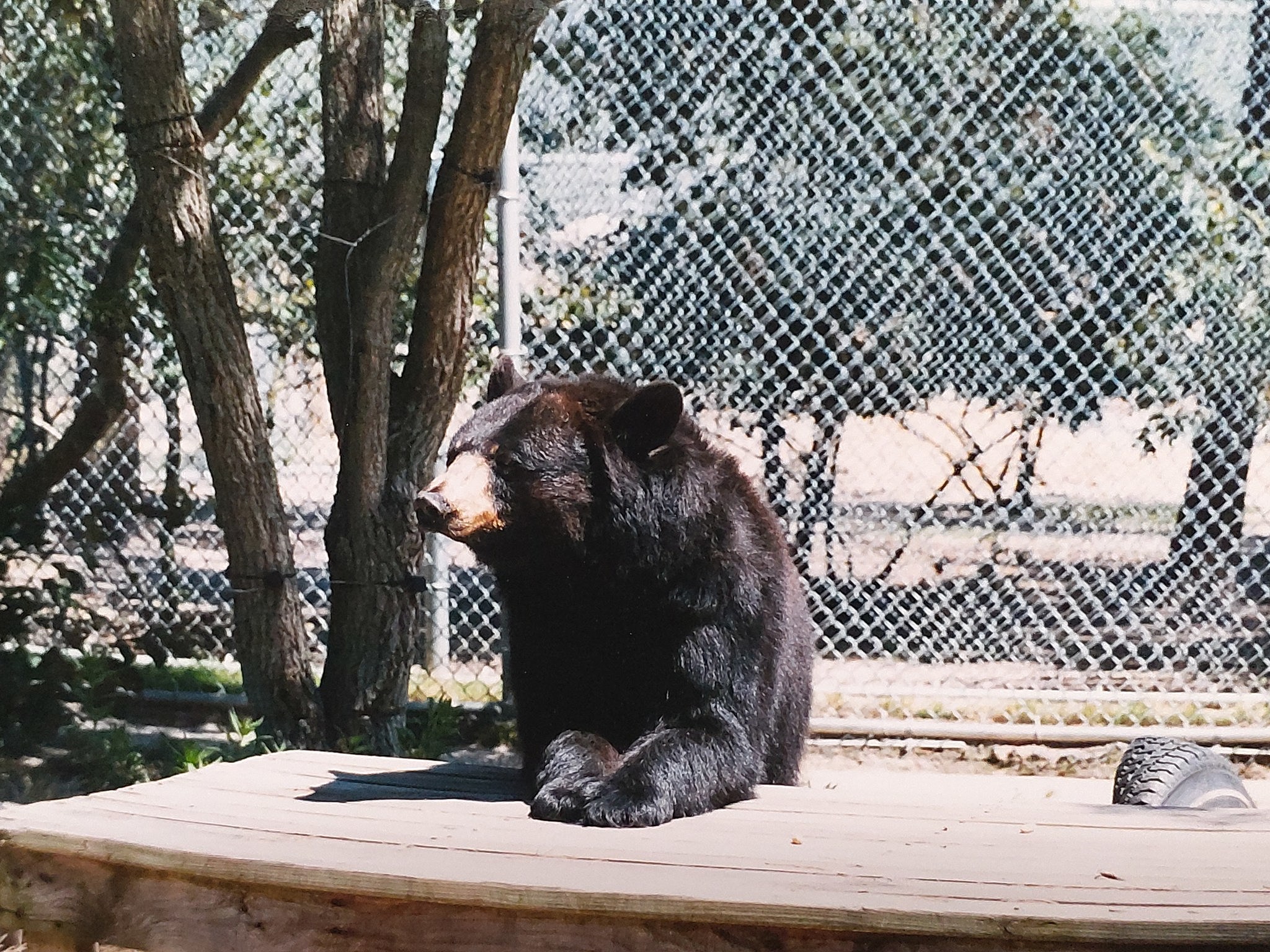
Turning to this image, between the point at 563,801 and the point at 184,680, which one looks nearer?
the point at 563,801

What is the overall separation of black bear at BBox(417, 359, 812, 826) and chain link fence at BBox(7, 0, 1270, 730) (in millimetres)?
2558

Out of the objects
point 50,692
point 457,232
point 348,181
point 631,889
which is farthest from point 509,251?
point 631,889

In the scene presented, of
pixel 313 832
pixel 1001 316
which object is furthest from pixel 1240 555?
pixel 313 832

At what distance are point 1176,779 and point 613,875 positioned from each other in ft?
7.27

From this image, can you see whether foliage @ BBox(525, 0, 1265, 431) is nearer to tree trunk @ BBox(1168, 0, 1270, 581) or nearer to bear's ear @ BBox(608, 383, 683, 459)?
tree trunk @ BBox(1168, 0, 1270, 581)

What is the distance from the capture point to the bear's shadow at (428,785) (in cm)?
340

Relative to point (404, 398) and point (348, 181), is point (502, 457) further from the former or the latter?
point (348, 181)

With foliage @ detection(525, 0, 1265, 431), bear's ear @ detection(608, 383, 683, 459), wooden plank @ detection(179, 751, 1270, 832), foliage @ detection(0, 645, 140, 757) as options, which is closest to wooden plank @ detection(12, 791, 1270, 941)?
wooden plank @ detection(179, 751, 1270, 832)

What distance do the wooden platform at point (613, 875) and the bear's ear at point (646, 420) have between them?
2.91 feet

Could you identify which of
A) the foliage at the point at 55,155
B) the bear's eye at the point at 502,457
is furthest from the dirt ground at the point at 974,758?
the foliage at the point at 55,155

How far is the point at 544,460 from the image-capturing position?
10.5 ft

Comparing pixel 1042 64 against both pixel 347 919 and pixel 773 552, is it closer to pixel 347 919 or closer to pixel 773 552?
pixel 773 552

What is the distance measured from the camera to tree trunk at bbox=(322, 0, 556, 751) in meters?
4.55

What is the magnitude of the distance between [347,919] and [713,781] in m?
0.91
